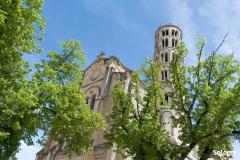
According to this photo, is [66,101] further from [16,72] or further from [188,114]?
[188,114]

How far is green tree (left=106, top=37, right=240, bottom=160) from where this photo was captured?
14672 mm

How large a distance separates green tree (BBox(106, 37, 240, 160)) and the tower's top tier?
2886 cm

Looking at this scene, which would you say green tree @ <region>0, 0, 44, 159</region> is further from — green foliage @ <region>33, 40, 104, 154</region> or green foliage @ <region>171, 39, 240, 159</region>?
green foliage @ <region>171, 39, 240, 159</region>

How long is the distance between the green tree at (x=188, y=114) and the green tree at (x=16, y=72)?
4694mm

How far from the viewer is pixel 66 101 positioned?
16.8 m

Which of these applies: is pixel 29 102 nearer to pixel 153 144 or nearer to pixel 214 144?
pixel 153 144

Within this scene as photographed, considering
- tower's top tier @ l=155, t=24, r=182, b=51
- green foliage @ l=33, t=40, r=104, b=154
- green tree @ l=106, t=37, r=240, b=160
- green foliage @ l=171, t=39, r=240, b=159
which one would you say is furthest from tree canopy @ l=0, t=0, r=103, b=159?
tower's top tier @ l=155, t=24, r=182, b=51

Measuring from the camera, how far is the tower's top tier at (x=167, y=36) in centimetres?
4625

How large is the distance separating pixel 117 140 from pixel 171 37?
33016 mm

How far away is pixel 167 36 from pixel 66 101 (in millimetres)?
32861

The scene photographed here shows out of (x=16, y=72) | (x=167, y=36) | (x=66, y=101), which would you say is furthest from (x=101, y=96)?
(x=167, y=36)

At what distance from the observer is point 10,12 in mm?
14242

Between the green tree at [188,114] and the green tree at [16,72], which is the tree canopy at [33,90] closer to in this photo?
the green tree at [16,72]

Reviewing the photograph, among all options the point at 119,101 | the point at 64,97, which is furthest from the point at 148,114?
the point at 64,97
